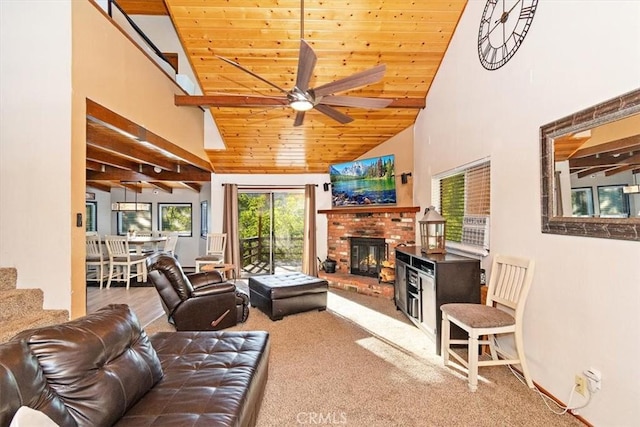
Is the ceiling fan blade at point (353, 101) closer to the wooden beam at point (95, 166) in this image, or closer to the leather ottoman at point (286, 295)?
the leather ottoman at point (286, 295)

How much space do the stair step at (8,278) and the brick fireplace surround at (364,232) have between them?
14.3 feet

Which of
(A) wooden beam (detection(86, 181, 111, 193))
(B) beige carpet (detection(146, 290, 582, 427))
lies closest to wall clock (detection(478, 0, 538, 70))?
(B) beige carpet (detection(146, 290, 582, 427))

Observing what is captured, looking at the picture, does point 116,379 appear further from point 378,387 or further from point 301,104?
point 301,104

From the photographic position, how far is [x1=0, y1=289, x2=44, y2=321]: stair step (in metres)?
2.56

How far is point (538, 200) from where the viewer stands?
2.47m

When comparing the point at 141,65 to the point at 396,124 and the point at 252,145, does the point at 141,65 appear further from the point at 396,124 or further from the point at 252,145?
the point at 396,124

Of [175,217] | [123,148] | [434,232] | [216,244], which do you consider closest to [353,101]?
[434,232]

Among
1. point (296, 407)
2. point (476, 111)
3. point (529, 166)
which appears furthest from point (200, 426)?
point (476, 111)

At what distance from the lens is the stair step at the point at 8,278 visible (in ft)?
8.90

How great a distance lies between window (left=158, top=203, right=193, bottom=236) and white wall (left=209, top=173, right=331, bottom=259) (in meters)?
2.51

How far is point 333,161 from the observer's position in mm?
6770

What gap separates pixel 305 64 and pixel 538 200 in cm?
205

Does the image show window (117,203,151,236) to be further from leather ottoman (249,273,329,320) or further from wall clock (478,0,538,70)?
wall clock (478,0,538,70)

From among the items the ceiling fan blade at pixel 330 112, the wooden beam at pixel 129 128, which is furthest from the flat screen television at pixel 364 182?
the wooden beam at pixel 129 128
